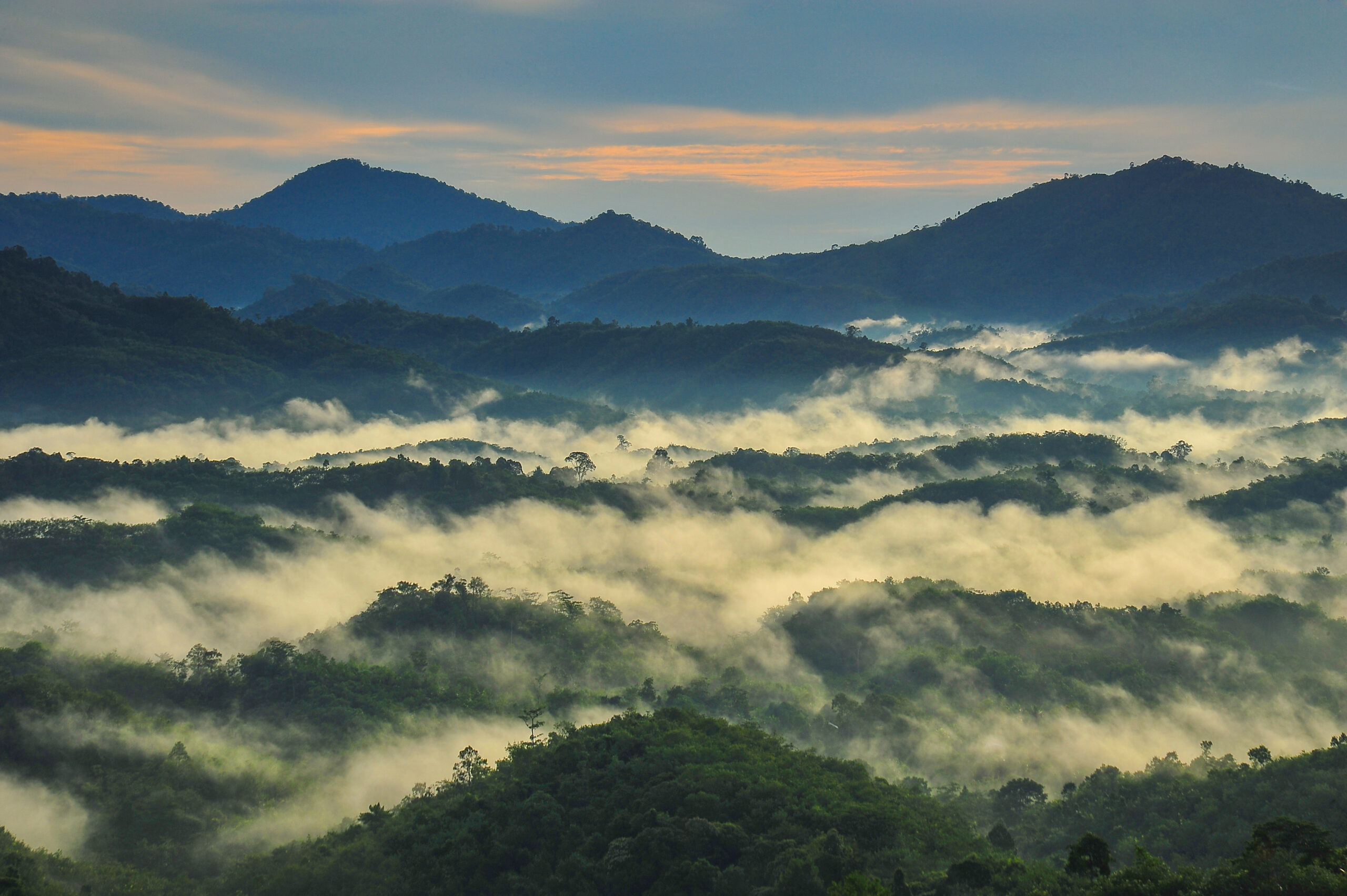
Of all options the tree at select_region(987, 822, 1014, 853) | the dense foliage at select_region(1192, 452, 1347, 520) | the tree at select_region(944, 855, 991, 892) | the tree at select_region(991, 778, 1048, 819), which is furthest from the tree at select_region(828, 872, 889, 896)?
the dense foliage at select_region(1192, 452, 1347, 520)

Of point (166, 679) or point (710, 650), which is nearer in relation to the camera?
point (166, 679)

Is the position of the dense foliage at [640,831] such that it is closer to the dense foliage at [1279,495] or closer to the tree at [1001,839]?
the tree at [1001,839]

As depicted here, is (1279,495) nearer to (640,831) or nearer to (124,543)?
(640,831)

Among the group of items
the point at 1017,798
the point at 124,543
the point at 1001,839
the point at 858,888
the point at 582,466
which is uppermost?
the point at 582,466

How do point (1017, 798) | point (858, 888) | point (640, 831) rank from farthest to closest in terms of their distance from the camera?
point (1017, 798), point (640, 831), point (858, 888)

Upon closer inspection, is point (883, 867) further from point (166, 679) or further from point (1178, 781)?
point (166, 679)

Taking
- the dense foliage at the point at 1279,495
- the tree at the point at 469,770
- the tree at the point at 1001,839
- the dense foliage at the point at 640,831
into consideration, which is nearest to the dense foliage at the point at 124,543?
the tree at the point at 469,770

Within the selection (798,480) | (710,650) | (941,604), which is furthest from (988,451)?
(710,650)

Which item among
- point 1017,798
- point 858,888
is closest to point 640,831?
point 858,888
